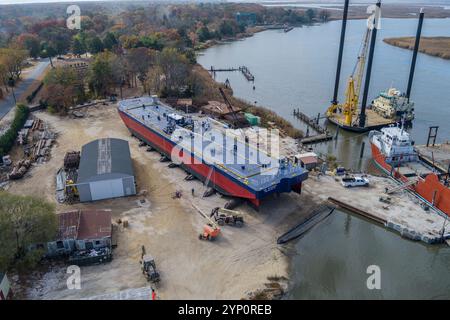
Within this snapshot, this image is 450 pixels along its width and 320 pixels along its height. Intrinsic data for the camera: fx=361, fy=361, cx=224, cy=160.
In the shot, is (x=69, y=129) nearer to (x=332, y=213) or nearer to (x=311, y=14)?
(x=332, y=213)

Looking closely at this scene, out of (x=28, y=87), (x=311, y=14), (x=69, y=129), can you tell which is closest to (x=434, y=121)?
(x=69, y=129)

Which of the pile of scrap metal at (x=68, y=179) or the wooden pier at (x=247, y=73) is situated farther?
the wooden pier at (x=247, y=73)

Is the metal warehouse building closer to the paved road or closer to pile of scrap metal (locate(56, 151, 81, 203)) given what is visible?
pile of scrap metal (locate(56, 151, 81, 203))

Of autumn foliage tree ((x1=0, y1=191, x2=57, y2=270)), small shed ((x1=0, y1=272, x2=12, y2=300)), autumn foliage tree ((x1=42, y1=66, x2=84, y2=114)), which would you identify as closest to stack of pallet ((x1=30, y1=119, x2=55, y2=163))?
autumn foliage tree ((x1=42, y1=66, x2=84, y2=114))

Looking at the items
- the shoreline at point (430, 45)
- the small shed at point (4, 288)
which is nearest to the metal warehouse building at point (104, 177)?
the small shed at point (4, 288)

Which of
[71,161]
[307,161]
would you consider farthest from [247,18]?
[71,161]

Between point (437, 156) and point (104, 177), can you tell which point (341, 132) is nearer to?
point (437, 156)

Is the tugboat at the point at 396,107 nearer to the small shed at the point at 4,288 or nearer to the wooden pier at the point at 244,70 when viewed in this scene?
the wooden pier at the point at 244,70
